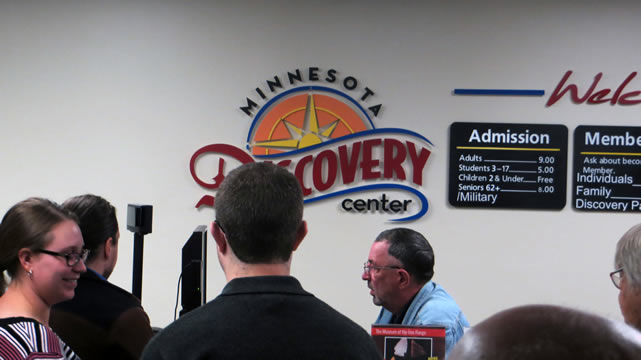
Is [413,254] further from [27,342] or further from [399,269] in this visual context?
[27,342]

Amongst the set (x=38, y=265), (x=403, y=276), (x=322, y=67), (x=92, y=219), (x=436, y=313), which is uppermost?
(x=322, y=67)

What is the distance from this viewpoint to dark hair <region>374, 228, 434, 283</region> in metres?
2.84

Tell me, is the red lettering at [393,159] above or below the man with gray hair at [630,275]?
above

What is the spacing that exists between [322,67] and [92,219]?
2.63m

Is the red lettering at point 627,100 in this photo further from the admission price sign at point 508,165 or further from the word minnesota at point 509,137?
the word minnesota at point 509,137

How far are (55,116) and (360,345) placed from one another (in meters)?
3.99

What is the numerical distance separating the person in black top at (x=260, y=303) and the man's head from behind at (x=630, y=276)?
2.07ft

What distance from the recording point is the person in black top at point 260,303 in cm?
116

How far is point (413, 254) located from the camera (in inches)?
112

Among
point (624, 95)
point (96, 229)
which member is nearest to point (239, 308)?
point (96, 229)

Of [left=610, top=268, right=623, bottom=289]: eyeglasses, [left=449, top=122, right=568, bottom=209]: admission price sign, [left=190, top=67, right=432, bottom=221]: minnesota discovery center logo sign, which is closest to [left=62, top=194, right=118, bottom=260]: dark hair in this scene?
[left=610, top=268, right=623, bottom=289]: eyeglasses

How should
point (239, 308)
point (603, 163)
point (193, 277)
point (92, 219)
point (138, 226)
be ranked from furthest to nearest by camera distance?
point (603, 163) → point (138, 226) → point (193, 277) → point (92, 219) → point (239, 308)

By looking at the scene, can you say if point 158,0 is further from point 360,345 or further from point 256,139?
point 360,345

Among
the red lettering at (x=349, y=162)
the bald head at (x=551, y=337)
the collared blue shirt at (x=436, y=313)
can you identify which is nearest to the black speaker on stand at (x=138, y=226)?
the collared blue shirt at (x=436, y=313)
